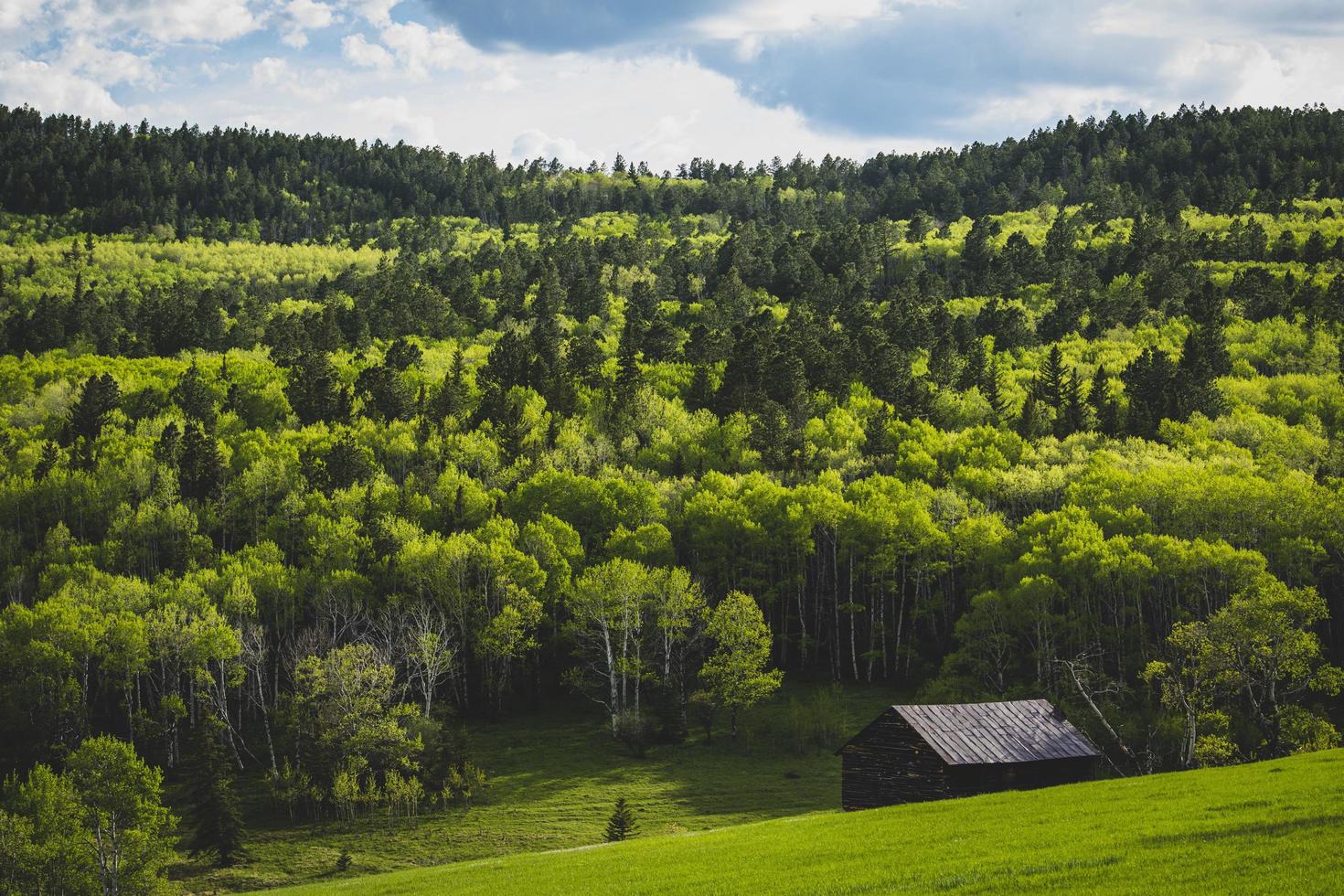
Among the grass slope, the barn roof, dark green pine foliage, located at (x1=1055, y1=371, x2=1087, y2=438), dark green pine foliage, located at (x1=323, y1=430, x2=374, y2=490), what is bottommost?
the barn roof

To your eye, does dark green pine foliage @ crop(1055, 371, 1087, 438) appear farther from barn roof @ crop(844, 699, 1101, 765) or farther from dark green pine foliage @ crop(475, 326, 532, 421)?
barn roof @ crop(844, 699, 1101, 765)

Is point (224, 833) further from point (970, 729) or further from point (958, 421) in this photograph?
point (958, 421)

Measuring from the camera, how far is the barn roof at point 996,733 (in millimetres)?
49156

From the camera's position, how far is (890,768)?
168ft

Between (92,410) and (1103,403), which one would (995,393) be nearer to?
(1103,403)

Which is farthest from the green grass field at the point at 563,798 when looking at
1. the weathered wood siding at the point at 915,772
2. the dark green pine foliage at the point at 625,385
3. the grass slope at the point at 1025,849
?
the dark green pine foliage at the point at 625,385

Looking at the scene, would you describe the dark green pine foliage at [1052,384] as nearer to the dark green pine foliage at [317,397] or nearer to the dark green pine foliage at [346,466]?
the dark green pine foliage at [346,466]

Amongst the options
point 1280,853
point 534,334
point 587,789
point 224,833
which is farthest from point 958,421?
point 1280,853

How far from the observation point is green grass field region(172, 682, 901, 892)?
55.3 m

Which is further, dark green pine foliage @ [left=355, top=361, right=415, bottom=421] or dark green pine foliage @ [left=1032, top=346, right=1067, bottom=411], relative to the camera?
dark green pine foliage @ [left=355, top=361, right=415, bottom=421]

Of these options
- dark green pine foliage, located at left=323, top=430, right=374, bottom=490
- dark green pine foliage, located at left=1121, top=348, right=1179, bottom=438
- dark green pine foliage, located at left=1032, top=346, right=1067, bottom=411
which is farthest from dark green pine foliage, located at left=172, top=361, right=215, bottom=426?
dark green pine foliage, located at left=1121, top=348, right=1179, bottom=438

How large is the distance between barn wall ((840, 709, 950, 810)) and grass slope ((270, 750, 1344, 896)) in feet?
24.1

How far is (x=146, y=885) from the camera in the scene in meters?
50.2

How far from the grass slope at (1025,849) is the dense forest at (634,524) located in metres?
16.0
